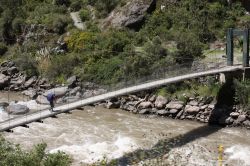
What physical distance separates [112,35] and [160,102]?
10954 millimetres

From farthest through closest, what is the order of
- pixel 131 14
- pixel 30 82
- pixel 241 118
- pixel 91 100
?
pixel 131 14 → pixel 30 82 → pixel 241 118 → pixel 91 100

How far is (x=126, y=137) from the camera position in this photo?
25531 millimetres

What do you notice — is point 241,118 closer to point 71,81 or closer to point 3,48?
point 71,81

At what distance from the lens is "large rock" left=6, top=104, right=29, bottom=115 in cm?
2914

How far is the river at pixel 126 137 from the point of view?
22.6m

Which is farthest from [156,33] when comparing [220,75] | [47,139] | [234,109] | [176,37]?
[47,139]

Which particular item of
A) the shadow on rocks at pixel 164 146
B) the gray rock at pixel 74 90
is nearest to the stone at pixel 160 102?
the shadow on rocks at pixel 164 146

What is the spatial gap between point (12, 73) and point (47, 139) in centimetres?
1534

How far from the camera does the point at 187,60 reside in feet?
114

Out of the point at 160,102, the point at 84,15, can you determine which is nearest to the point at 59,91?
the point at 160,102

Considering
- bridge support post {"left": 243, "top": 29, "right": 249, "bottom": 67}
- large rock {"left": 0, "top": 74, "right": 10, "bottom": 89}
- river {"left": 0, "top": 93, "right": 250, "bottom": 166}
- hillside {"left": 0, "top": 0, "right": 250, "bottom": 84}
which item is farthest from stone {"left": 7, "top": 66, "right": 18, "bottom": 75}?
bridge support post {"left": 243, "top": 29, "right": 249, "bottom": 67}

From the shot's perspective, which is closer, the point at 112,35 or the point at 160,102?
the point at 160,102

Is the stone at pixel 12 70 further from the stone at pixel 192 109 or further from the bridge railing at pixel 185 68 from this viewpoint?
the stone at pixel 192 109

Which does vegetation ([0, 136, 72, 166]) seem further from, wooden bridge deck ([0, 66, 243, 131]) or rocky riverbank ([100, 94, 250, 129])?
rocky riverbank ([100, 94, 250, 129])
